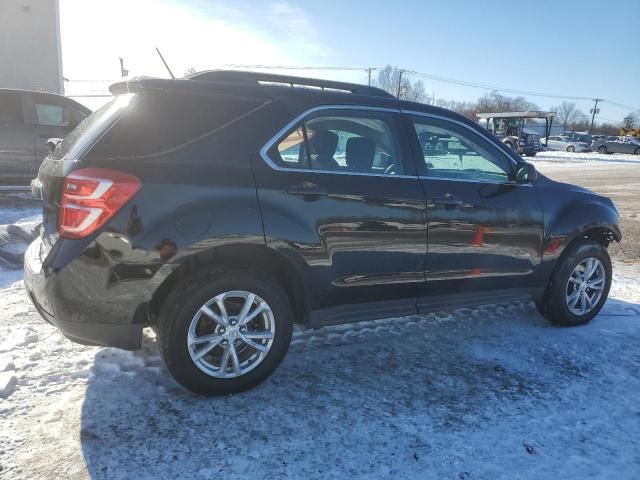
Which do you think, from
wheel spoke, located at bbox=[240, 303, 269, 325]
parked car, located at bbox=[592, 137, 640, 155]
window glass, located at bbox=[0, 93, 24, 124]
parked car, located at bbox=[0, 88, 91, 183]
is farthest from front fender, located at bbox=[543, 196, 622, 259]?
parked car, located at bbox=[592, 137, 640, 155]

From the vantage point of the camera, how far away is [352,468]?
95.4 inches

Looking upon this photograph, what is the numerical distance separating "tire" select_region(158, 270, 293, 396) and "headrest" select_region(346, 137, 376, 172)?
38.8 inches

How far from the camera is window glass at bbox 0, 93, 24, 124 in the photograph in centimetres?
848

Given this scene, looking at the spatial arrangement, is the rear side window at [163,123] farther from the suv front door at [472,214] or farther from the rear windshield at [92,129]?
the suv front door at [472,214]

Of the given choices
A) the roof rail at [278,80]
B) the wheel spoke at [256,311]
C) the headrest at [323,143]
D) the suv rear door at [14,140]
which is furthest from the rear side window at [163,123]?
the suv rear door at [14,140]

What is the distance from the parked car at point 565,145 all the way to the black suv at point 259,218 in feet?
153

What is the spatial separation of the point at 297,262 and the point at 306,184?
48 cm

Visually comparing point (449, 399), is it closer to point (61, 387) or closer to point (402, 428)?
point (402, 428)

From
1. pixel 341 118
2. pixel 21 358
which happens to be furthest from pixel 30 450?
pixel 341 118

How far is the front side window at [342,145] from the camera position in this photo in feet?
10.2

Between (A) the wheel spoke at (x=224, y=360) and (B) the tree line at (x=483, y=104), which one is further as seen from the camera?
(B) the tree line at (x=483, y=104)

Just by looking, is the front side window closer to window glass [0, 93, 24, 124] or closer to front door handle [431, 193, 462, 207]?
front door handle [431, 193, 462, 207]

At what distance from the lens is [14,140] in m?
8.52

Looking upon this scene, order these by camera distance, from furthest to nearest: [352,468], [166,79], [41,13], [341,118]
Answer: [41,13], [341,118], [166,79], [352,468]
